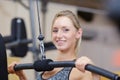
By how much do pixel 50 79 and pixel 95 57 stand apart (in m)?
2.56

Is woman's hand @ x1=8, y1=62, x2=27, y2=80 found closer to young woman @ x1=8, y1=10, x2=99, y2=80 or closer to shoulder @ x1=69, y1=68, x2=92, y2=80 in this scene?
young woman @ x1=8, y1=10, x2=99, y2=80

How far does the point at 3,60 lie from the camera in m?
1.16

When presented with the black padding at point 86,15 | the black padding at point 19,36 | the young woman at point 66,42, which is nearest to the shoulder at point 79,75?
the young woman at point 66,42

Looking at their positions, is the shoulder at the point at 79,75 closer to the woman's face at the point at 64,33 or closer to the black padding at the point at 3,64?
the woman's face at the point at 64,33

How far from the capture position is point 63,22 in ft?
4.09

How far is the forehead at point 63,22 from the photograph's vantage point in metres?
1.24

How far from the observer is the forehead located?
124 centimetres

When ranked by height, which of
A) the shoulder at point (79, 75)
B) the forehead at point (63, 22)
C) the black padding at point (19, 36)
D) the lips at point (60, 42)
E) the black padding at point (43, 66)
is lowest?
the black padding at point (19, 36)

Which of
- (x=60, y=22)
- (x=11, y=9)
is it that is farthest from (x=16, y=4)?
(x=60, y=22)

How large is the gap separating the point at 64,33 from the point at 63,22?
3cm

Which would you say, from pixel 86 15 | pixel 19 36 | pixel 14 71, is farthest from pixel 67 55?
pixel 86 15

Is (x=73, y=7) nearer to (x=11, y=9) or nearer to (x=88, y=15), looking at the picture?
(x=88, y=15)

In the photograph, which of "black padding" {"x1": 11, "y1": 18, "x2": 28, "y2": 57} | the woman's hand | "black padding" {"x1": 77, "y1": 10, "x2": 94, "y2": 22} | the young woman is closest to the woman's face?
the young woman

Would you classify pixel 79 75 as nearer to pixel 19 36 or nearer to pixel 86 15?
pixel 19 36
